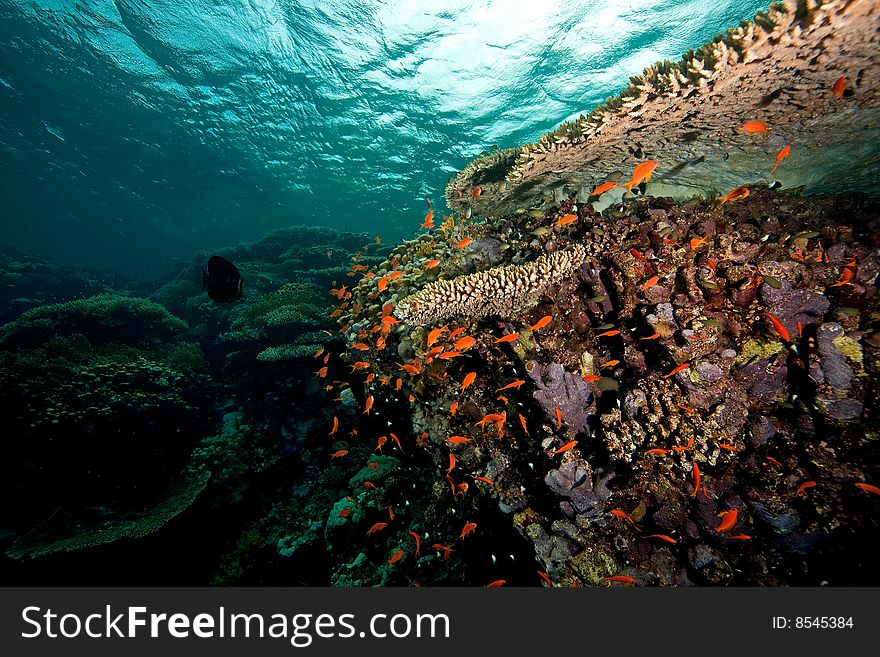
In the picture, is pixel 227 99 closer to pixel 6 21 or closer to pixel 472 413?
pixel 6 21

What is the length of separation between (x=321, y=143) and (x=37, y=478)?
92.7 feet

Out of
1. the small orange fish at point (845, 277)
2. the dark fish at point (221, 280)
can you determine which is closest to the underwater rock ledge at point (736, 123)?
the small orange fish at point (845, 277)

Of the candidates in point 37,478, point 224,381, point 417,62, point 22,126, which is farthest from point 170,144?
point 37,478

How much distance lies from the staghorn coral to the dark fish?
6.18ft

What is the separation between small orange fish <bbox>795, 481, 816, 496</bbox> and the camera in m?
3.07

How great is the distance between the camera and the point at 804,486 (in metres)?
3.10

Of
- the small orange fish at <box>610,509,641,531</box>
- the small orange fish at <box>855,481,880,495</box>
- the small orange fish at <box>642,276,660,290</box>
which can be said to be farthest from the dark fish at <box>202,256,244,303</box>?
the small orange fish at <box>855,481,880,495</box>

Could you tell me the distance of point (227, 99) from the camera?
2177 centimetres

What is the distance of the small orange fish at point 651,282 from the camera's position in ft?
11.2

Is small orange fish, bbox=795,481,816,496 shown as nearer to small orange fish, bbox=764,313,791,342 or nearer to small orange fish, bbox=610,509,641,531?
small orange fish, bbox=764,313,791,342

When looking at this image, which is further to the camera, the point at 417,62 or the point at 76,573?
the point at 417,62

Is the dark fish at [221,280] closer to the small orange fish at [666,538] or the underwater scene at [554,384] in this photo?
the underwater scene at [554,384]

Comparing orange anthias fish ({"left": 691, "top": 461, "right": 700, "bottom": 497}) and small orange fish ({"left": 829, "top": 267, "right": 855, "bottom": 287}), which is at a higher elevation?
small orange fish ({"left": 829, "top": 267, "right": 855, "bottom": 287})

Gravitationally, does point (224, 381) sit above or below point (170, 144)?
below
